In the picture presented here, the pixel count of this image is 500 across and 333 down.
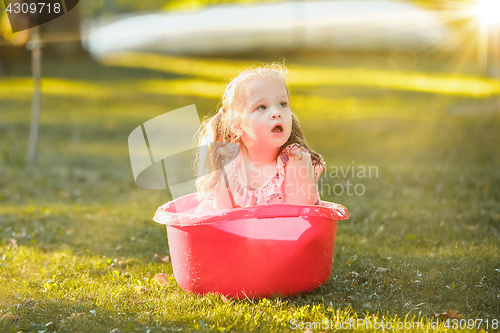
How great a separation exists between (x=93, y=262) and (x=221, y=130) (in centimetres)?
148

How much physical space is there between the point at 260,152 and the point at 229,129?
0.89 feet

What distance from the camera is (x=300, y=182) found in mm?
3273

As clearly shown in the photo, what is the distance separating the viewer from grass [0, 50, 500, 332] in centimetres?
304

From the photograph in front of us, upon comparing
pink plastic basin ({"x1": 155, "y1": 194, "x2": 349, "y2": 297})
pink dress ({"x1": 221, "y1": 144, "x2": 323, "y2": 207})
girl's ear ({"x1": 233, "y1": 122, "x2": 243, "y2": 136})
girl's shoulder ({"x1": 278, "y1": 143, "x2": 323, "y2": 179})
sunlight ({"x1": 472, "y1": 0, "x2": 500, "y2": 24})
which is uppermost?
sunlight ({"x1": 472, "y1": 0, "x2": 500, "y2": 24})

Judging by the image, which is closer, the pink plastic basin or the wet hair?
the pink plastic basin

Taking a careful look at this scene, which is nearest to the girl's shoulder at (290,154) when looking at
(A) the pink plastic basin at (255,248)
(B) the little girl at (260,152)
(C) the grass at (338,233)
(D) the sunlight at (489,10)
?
(B) the little girl at (260,152)

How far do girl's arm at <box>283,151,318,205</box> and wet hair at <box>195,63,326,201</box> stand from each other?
0.67 feet

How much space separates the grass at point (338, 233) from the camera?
304 cm

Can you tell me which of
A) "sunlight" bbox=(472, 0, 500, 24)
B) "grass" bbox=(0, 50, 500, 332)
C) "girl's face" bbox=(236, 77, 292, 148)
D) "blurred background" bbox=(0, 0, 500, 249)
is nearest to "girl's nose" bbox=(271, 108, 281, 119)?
"girl's face" bbox=(236, 77, 292, 148)

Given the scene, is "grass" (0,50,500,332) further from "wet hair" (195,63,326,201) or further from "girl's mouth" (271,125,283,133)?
"girl's mouth" (271,125,283,133)

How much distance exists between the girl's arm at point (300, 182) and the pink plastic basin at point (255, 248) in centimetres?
20

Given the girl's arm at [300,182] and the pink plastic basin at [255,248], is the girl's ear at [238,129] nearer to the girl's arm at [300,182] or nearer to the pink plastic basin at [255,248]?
the girl's arm at [300,182]
